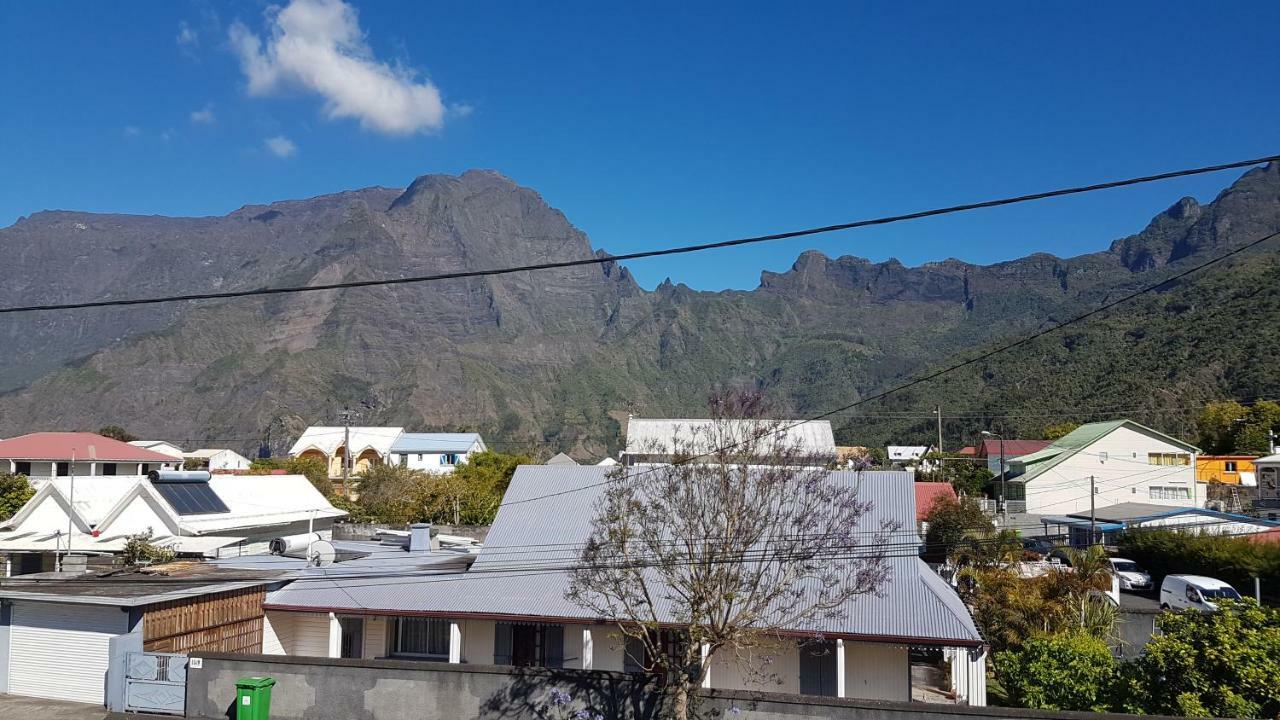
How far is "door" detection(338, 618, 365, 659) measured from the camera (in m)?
21.9

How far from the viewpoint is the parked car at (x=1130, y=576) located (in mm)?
37844

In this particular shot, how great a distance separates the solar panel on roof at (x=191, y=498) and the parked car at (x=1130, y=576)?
120ft

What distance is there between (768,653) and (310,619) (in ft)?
38.0

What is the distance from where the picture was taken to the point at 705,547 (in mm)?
15000

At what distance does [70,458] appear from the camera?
52.7 meters

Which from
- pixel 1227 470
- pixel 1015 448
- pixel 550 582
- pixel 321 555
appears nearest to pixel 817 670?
pixel 550 582

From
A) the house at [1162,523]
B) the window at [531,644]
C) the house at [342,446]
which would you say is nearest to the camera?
the window at [531,644]

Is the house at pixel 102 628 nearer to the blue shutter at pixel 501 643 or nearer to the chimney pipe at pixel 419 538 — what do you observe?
the blue shutter at pixel 501 643

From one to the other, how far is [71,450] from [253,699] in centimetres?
4541

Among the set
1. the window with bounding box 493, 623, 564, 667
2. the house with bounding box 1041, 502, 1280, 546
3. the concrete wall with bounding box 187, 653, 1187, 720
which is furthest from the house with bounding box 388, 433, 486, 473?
the concrete wall with bounding box 187, 653, 1187, 720

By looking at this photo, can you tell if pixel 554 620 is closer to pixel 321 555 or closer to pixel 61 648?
pixel 321 555

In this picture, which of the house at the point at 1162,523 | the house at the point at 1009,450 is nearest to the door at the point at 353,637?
the house at the point at 1162,523

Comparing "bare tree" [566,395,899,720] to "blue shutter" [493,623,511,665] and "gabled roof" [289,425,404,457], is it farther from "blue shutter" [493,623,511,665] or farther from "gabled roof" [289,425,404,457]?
"gabled roof" [289,425,404,457]

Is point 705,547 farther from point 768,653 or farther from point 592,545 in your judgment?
point 768,653
